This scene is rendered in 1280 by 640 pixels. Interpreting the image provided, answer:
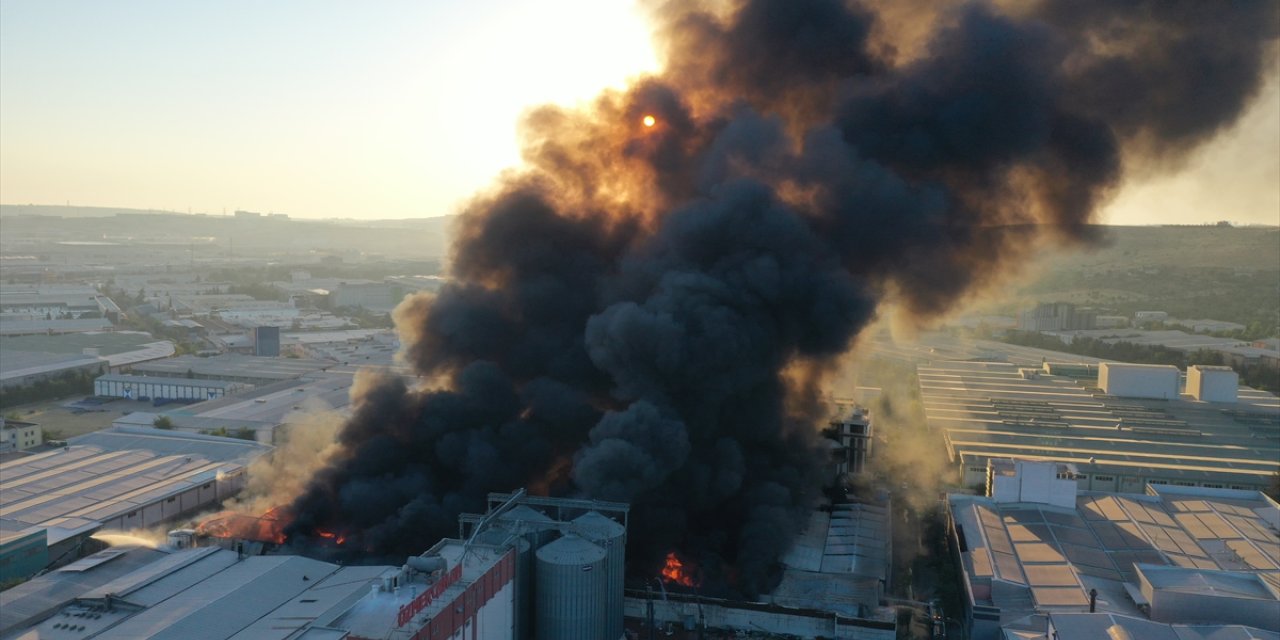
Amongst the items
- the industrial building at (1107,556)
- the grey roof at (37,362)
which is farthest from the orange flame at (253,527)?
the grey roof at (37,362)

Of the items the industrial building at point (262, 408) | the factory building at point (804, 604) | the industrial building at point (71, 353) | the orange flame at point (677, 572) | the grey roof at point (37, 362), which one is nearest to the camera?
A: the factory building at point (804, 604)

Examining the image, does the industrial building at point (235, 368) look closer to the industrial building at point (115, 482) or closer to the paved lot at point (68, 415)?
the paved lot at point (68, 415)

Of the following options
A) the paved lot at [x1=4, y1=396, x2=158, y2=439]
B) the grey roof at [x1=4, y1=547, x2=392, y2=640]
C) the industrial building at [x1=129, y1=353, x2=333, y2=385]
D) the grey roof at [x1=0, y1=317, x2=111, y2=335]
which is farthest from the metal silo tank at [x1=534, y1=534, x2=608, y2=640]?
the grey roof at [x1=0, y1=317, x2=111, y2=335]

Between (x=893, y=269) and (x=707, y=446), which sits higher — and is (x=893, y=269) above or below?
above

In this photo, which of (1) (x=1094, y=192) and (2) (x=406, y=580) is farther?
(1) (x=1094, y=192)

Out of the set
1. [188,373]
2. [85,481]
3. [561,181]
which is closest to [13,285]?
[188,373]

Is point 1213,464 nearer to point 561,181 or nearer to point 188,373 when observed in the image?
point 561,181
